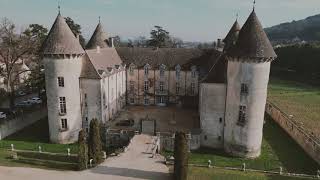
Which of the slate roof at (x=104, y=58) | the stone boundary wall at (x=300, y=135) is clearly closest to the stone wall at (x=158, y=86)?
the slate roof at (x=104, y=58)

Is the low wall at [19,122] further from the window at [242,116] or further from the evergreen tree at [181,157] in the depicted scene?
the window at [242,116]

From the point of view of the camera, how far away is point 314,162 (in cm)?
3372

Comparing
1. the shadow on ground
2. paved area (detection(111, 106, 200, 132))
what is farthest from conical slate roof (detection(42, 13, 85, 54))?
the shadow on ground

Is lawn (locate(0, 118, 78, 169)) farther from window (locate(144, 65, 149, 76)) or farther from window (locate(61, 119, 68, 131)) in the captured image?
window (locate(144, 65, 149, 76))

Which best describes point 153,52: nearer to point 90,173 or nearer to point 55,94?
point 55,94

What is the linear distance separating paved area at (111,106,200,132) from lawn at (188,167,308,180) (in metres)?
10.5

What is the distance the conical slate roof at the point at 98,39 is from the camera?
173 feet

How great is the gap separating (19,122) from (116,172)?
2085 cm

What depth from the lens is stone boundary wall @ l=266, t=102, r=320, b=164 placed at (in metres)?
34.1

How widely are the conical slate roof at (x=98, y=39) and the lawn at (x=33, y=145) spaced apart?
1470 cm

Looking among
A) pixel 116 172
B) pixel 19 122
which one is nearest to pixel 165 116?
pixel 116 172

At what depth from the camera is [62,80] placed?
37.3m

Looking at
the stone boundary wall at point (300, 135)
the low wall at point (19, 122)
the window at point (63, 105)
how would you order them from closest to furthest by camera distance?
the stone boundary wall at point (300, 135) < the window at point (63, 105) < the low wall at point (19, 122)

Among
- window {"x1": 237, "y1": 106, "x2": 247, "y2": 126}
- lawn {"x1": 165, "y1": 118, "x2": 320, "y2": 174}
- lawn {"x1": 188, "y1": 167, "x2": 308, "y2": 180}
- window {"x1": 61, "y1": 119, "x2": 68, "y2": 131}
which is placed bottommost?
lawn {"x1": 165, "y1": 118, "x2": 320, "y2": 174}
